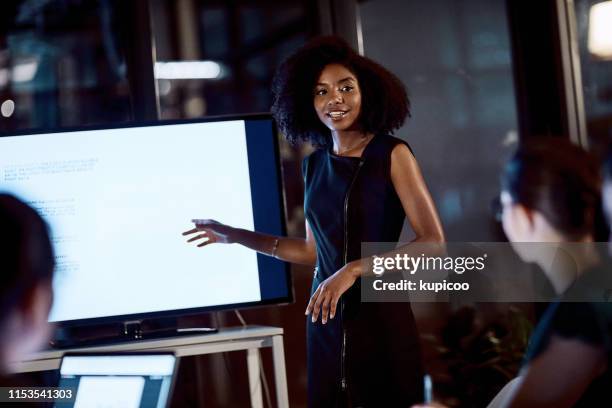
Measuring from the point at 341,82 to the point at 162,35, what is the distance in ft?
4.94

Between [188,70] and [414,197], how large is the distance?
5.69ft

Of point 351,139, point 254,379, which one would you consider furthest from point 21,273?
point 254,379

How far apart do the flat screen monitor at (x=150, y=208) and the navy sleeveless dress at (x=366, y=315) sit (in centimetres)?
65

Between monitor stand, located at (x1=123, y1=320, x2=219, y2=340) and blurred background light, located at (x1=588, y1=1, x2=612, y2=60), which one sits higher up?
blurred background light, located at (x1=588, y1=1, x2=612, y2=60)

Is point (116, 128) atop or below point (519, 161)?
atop

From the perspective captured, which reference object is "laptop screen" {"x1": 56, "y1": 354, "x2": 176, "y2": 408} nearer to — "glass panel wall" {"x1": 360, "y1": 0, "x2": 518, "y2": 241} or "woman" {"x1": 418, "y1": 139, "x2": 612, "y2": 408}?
"woman" {"x1": 418, "y1": 139, "x2": 612, "y2": 408}

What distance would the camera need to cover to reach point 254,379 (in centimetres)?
297

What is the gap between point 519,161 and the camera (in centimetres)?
154

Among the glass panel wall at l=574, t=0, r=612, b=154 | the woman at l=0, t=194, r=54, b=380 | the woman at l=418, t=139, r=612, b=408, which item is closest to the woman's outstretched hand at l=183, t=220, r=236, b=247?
the woman at l=418, t=139, r=612, b=408

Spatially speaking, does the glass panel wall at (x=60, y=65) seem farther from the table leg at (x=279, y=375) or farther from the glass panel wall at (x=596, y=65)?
the glass panel wall at (x=596, y=65)

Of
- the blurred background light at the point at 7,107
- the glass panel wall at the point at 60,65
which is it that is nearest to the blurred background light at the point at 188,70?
the glass panel wall at the point at 60,65

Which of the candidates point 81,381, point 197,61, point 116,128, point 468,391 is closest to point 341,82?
point 116,128

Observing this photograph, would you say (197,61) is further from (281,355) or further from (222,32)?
(281,355)

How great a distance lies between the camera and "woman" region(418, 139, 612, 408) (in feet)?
4.54
